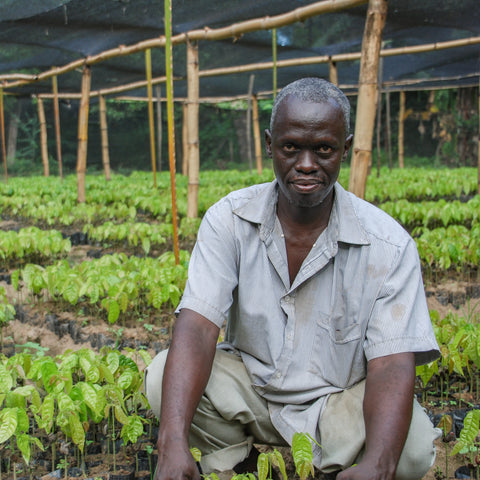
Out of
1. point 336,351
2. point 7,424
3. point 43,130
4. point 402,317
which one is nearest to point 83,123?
point 43,130

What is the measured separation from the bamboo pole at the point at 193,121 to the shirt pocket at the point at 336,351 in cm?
495

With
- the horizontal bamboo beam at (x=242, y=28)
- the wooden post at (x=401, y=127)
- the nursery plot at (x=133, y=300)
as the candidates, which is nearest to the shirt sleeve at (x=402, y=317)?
the nursery plot at (x=133, y=300)

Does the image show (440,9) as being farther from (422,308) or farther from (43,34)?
(422,308)

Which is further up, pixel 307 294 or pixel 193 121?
pixel 193 121

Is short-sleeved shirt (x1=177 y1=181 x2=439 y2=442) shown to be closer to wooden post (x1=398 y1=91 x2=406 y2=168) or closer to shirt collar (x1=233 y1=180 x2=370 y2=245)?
shirt collar (x1=233 y1=180 x2=370 y2=245)

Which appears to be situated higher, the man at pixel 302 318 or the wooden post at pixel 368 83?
the wooden post at pixel 368 83

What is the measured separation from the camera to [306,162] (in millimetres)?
1766

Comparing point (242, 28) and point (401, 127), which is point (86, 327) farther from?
point (401, 127)

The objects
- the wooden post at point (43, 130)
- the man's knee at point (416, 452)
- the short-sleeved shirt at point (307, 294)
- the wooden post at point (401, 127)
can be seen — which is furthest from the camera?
the wooden post at point (401, 127)

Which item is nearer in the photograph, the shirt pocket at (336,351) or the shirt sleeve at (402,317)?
the shirt sleeve at (402,317)

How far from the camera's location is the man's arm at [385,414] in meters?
1.54

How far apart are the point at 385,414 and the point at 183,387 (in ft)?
1.88

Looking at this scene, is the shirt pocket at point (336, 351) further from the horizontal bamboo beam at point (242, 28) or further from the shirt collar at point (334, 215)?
the horizontal bamboo beam at point (242, 28)

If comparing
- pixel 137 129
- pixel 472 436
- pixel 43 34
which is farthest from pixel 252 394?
pixel 137 129
